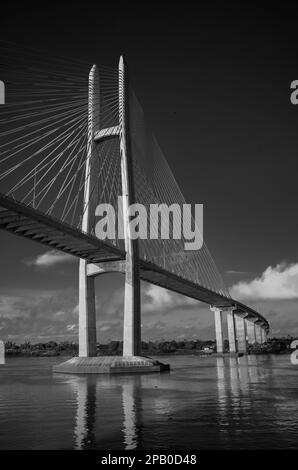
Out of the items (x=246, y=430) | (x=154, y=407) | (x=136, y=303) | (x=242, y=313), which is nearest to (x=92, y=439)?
(x=246, y=430)

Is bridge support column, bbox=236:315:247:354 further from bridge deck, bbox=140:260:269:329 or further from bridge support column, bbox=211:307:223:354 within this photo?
bridge support column, bbox=211:307:223:354

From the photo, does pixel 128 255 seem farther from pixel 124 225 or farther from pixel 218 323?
pixel 218 323

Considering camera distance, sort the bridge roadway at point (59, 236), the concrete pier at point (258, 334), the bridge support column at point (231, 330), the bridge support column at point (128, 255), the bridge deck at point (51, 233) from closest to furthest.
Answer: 1. the bridge deck at point (51, 233)
2. the bridge roadway at point (59, 236)
3. the bridge support column at point (128, 255)
4. the bridge support column at point (231, 330)
5. the concrete pier at point (258, 334)

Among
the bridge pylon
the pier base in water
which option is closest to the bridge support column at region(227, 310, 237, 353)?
the pier base in water

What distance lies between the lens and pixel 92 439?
1248 centimetres

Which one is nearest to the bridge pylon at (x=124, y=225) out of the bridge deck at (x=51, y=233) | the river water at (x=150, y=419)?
the bridge deck at (x=51, y=233)

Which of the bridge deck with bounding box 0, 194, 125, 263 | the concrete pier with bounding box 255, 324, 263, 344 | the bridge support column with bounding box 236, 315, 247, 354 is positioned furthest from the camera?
the concrete pier with bounding box 255, 324, 263, 344

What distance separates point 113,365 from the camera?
3909cm

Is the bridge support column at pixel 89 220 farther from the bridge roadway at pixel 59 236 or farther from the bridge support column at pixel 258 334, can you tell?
the bridge support column at pixel 258 334

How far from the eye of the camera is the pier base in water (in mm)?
38812

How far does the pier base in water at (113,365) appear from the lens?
38812 millimetres
